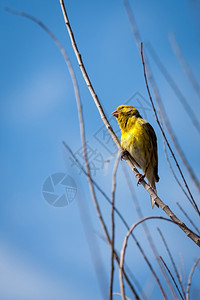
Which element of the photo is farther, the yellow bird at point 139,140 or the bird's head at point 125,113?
the bird's head at point 125,113

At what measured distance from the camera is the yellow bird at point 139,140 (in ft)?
17.2

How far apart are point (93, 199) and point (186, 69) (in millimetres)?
1823

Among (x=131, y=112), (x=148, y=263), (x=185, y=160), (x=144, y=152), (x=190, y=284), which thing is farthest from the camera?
(x=131, y=112)

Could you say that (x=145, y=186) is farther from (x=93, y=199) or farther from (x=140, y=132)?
(x=140, y=132)

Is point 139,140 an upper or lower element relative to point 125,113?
lower

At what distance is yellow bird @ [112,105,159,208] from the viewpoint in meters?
5.25

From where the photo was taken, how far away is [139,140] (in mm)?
5242

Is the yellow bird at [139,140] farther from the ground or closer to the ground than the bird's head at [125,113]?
closer to the ground

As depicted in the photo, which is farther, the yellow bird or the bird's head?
the bird's head

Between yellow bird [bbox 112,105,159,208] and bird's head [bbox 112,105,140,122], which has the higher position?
bird's head [bbox 112,105,140,122]

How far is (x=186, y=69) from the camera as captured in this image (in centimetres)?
304

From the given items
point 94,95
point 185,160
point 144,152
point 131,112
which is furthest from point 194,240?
point 131,112

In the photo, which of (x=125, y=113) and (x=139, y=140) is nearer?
(x=139, y=140)

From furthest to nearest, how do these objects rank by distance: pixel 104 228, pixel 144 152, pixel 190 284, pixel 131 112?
pixel 131 112
pixel 144 152
pixel 190 284
pixel 104 228
